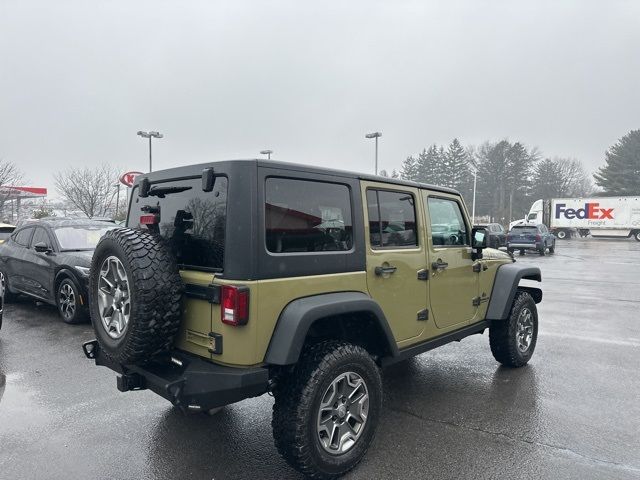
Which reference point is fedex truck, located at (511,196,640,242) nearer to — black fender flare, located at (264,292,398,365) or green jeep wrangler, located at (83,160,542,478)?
green jeep wrangler, located at (83,160,542,478)

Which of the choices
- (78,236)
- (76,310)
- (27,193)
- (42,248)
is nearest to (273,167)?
(76,310)

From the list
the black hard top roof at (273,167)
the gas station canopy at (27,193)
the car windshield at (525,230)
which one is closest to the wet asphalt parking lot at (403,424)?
the black hard top roof at (273,167)

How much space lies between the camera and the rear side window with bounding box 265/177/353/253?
8.95ft

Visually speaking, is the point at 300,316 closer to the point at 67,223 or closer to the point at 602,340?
the point at 602,340

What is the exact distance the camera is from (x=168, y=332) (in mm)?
2660

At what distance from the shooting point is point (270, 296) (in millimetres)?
2600

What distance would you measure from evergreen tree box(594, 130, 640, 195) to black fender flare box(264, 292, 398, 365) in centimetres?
Result: 7088

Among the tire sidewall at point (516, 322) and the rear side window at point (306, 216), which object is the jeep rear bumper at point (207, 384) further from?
the tire sidewall at point (516, 322)

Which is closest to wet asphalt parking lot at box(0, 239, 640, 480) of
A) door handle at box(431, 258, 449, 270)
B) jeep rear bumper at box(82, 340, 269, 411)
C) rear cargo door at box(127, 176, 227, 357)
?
jeep rear bumper at box(82, 340, 269, 411)

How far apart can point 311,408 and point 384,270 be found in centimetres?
114

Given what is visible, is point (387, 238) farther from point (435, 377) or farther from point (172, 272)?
point (435, 377)

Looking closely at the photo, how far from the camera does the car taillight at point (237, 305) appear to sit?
249 cm

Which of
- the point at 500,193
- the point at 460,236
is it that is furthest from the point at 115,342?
the point at 500,193

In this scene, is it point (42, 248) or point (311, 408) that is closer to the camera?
point (311, 408)
